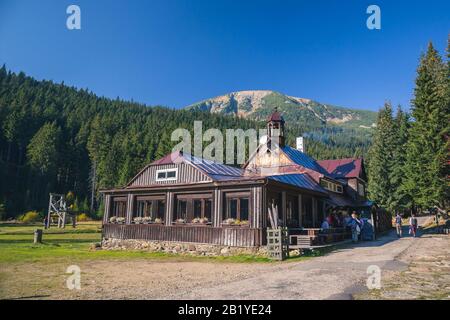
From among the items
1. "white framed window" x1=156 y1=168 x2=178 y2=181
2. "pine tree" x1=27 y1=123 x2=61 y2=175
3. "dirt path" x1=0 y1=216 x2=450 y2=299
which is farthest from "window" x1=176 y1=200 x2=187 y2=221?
"pine tree" x1=27 y1=123 x2=61 y2=175

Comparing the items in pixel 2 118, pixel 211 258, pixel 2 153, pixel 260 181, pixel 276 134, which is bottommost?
pixel 211 258

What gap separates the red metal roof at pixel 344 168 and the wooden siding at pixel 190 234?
76.0 feet

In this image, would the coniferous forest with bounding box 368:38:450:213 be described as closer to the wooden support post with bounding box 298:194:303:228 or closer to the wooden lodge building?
the wooden lodge building

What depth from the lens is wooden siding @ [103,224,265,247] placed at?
1956cm

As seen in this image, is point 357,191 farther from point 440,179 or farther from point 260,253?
point 260,253

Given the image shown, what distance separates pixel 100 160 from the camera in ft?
268

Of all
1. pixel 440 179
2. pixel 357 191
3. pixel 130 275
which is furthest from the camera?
pixel 357 191

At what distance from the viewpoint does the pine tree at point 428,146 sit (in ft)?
109

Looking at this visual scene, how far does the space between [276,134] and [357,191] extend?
13.1m

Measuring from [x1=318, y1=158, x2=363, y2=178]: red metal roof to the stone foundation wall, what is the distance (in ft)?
77.3

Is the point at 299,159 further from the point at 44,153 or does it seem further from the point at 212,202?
the point at 44,153

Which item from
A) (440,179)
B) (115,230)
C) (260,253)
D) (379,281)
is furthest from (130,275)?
(440,179)

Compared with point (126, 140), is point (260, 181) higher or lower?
lower
